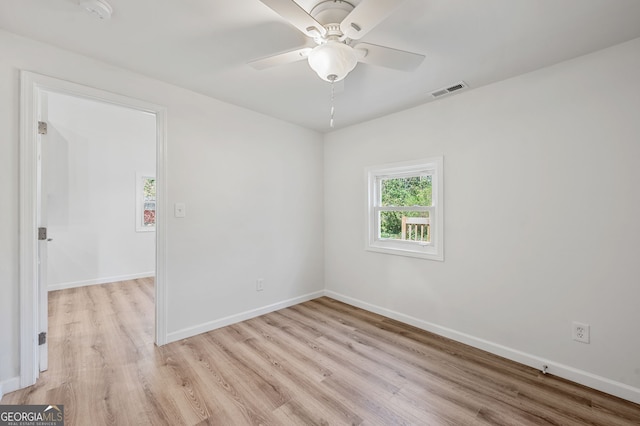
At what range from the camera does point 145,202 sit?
16.6ft

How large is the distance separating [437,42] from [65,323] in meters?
4.35

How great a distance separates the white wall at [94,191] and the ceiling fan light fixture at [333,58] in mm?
4075

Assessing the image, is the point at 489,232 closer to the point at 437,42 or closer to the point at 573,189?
the point at 573,189

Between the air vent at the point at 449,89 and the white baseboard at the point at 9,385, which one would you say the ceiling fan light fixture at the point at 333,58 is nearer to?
the air vent at the point at 449,89

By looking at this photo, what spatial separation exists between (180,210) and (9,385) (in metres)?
1.57

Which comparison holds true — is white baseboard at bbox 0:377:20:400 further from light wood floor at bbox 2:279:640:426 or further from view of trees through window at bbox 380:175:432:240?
view of trees through window at bbox 380:175:432:240

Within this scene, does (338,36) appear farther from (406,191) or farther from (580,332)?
(580,332)

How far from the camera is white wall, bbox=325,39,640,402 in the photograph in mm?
1808

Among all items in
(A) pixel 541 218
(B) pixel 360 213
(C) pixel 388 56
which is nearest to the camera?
(C) pixel 388 56

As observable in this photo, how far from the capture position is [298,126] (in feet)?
11.7

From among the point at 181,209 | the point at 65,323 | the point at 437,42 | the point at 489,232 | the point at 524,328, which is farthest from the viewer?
the point at 65,323

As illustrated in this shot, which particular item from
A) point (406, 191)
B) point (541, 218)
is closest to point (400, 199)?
point (406, 191)

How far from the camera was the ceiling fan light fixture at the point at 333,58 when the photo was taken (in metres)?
1.38

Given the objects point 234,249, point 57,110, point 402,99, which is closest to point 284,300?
point 234,249
